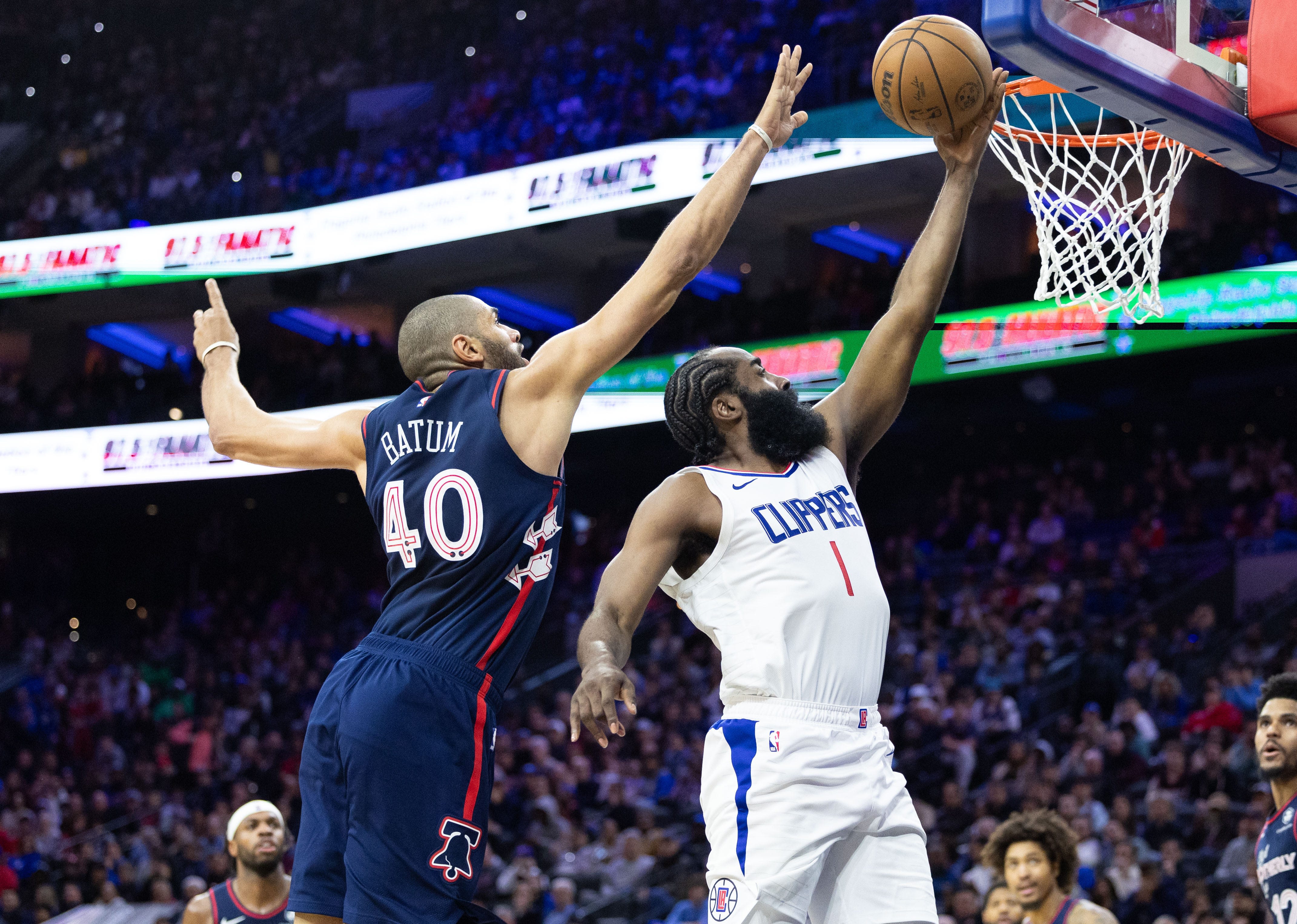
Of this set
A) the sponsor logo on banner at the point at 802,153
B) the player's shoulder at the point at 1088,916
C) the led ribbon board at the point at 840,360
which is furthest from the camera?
the sponsor logo on banner at the point at 802,153

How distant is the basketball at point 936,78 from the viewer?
11.9 feet

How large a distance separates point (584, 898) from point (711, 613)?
7541 millimetres

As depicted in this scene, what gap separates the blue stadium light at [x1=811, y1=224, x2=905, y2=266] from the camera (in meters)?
17.8

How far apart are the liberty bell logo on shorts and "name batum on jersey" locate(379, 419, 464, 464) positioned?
3.43 feet

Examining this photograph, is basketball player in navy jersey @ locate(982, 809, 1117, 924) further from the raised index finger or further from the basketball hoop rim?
the raised index finger

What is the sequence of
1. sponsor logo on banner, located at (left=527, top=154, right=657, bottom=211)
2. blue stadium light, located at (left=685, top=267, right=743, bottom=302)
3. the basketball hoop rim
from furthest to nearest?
blue stadium light, located at (left=685, top=267, right=743, bottom=302) < sponsor logo on banner, located at (left=527, top=154, right=657, bottom=211) < the basketball hoop rim

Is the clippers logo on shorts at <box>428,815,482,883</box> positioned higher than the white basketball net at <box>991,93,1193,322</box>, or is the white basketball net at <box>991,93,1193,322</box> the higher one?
the white basketball net at <box>991,93,1193,322</box>

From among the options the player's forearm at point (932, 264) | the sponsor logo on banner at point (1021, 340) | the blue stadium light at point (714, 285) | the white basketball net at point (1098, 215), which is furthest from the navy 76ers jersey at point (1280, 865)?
the blue stadium light at point (714, 285)

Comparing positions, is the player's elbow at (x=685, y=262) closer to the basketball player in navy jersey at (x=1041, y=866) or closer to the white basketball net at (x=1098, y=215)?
the white basketball net at (x=1098, y=215)

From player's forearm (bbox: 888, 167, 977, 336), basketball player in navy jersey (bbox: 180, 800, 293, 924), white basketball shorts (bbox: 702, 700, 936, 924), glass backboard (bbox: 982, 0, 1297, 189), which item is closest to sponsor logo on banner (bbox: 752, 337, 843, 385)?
basketball player in navy jersey (bbox: 180, 800, 293, 924)

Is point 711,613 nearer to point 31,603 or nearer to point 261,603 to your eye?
point 261,603

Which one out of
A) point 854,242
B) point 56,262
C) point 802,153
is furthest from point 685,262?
point 854,242

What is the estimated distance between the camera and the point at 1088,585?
41.3 ft

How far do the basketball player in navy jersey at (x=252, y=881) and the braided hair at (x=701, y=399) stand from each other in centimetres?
367
